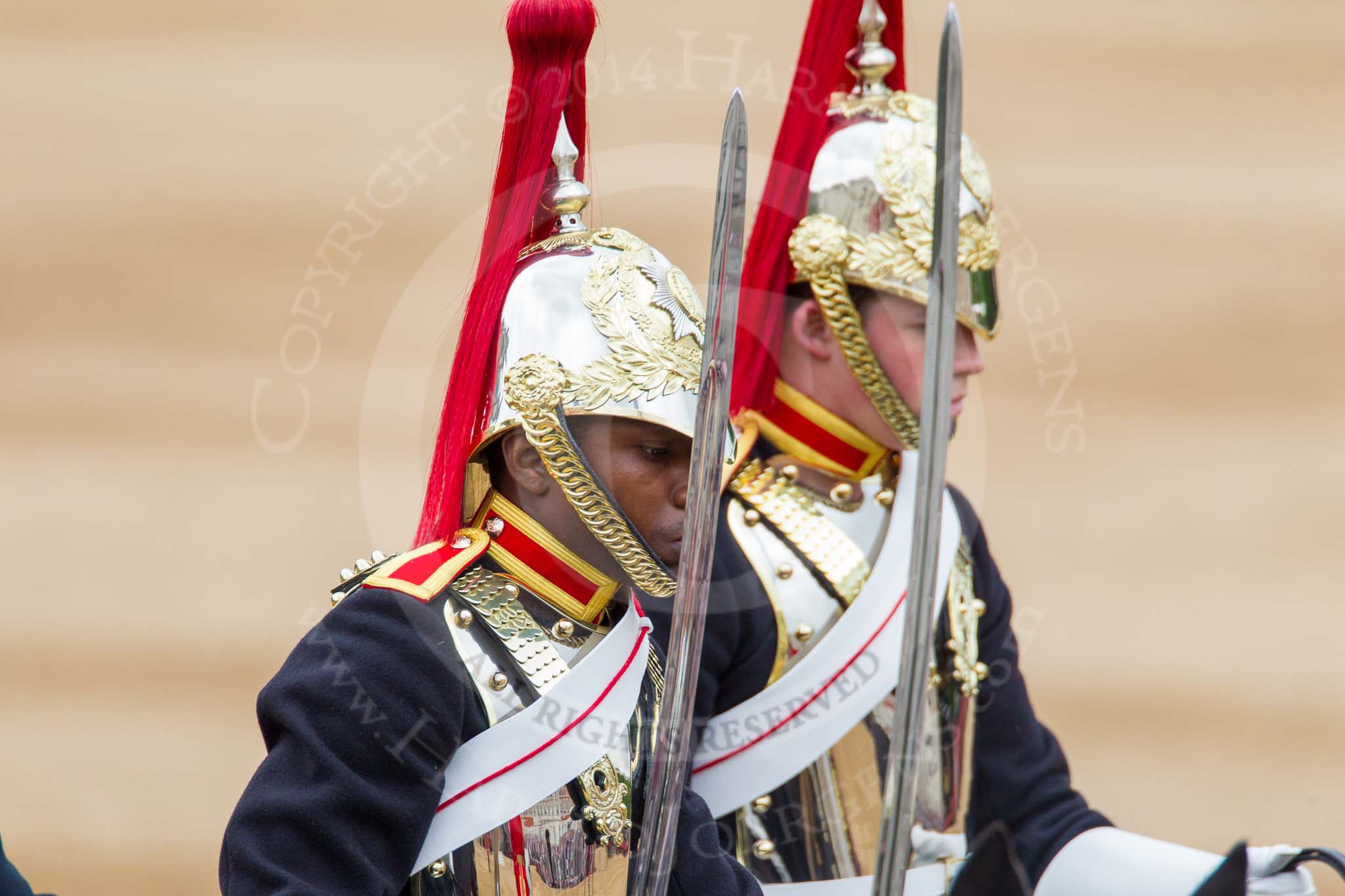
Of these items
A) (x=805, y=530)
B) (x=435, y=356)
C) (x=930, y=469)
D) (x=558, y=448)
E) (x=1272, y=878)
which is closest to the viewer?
(x=930, y=469)

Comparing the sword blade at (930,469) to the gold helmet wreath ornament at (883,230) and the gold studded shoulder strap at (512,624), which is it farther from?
the gold helmet wreath ornament at (883,230)

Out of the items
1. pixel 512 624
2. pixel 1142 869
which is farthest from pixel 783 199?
pixel 1142 869

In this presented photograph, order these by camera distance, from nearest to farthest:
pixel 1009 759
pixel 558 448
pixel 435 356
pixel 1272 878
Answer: pixel 558 448 → pixel 1272 878 → pixel 1009 759 → pixel 435 356

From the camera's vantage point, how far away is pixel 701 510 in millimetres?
1733

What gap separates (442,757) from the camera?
5.88 feet

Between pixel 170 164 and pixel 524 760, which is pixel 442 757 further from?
pixel 170 164

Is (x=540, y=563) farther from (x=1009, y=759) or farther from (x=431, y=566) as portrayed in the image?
(x=1009, y=759)

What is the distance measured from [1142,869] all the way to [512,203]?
115 centimetres

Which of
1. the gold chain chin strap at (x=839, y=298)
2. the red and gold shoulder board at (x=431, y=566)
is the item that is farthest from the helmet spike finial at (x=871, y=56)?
the red and gold shoulder board at (x=431, y=566)

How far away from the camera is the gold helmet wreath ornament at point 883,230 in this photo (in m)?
2.35

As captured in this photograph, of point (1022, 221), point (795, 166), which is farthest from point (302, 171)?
point (795, 166)

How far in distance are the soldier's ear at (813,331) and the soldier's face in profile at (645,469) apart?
0.59 metres

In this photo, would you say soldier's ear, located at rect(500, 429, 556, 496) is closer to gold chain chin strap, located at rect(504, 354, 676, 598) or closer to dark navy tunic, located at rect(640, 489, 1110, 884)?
gold chain chin strap, located at rect(504, 354, 676, 598)

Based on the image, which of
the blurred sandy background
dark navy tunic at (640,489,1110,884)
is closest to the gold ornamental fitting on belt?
dark navy tunic at (640,489,1110,884)
